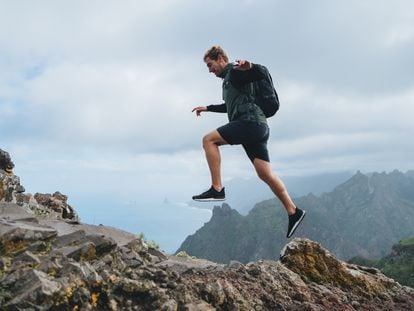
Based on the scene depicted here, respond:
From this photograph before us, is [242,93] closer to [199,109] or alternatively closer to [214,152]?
[214,152]

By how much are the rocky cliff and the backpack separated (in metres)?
3.34

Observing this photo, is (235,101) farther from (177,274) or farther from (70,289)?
(70,289)

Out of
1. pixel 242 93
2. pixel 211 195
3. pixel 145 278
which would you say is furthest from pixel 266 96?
pixel 145 278

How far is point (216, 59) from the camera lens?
9.24 meters

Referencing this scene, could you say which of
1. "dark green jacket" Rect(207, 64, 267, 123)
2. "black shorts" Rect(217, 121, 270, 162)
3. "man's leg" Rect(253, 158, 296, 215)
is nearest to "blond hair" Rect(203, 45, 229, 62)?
"dark green jacket" Rect(207, 64, 267, 123)

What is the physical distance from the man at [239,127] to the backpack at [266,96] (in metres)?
0.10

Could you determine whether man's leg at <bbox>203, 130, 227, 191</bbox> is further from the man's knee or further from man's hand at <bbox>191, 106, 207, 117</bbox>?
man's hand at <bbox>191, 106, 207, 117</bbox>

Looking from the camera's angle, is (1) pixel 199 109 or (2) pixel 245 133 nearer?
(2) pixel 245 133

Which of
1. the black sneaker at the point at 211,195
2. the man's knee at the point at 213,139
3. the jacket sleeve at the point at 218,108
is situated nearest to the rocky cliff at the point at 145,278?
the black sneaker at the point at 211,195

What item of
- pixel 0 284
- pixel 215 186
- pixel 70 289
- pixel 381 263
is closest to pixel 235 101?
pixel 215 186

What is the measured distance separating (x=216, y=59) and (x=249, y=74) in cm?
106

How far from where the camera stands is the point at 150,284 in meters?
6.94

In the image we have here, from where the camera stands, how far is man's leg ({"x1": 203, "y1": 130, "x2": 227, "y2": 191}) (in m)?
9.00

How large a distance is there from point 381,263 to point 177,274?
175363 mm
